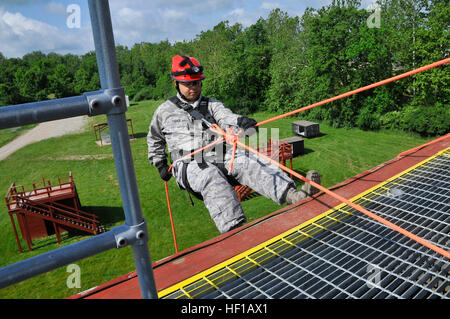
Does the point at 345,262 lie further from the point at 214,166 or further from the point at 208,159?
the point at 208,159

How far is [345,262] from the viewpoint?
282cm

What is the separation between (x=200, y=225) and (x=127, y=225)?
13756 millimetres

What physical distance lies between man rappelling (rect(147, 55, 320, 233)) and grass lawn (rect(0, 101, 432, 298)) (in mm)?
8857

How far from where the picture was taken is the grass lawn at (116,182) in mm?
12523

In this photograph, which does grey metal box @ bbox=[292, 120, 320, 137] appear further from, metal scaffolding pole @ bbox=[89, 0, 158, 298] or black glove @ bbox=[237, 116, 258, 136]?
metal scaffolding pole @ bbox=[89, 0, 158, 298]

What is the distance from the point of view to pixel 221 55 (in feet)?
140

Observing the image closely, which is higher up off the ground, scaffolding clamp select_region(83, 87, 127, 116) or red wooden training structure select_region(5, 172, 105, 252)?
scaffolding clamp select_region(83, 87, 127, 116)

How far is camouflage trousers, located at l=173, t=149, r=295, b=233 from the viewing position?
12.4 ft

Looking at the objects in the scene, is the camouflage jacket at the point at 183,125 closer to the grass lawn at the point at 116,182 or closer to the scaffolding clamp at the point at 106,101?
the scaffolding clamp at the point at 106,101

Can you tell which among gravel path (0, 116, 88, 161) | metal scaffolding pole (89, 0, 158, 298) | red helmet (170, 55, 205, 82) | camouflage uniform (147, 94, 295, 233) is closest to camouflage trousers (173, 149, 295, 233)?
camouflage uniform (147, 94, 295, 233)

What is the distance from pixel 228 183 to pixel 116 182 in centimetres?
1971
